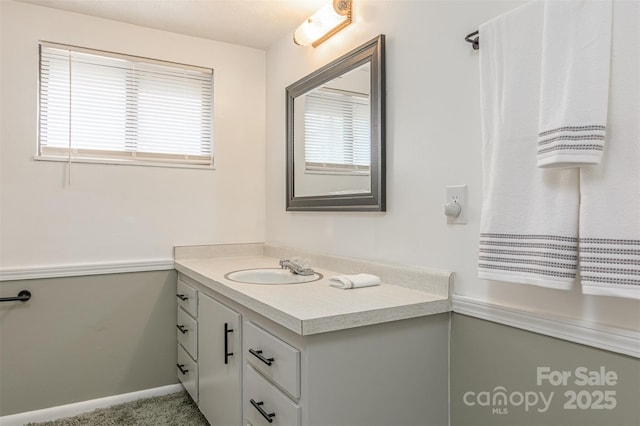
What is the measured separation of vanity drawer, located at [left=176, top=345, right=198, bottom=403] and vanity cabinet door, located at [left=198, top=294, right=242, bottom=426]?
0.24ft

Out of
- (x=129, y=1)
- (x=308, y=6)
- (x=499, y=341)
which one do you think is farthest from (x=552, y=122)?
(x=129, y=1)

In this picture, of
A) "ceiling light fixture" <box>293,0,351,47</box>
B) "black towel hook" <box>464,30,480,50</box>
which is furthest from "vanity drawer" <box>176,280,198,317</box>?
"black towel hook" <box>464,30,480,50</box>

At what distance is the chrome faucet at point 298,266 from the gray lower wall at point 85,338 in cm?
88

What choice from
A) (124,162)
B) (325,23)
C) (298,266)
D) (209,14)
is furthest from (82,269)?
(325,23)

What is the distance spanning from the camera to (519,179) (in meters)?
1.07

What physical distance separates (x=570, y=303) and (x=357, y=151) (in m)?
1.03

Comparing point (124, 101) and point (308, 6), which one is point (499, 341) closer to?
point (308, 6)

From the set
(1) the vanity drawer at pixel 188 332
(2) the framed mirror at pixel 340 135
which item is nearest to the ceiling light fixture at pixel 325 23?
(2) the framed mirror at pixel 340 135

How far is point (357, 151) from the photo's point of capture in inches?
71.4

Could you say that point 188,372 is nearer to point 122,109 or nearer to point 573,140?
point 122,109

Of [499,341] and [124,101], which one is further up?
[124,101]

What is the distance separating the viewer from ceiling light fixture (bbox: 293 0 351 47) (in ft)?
6.11

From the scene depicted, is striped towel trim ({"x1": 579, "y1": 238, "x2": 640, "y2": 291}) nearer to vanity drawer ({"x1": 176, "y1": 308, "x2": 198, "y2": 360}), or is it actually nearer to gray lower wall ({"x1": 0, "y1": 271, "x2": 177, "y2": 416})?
vanity drawer ({"x1": 176, "y1": 308, "x2": 198, "y2": 360})

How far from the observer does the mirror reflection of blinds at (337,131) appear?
1.78 meters
